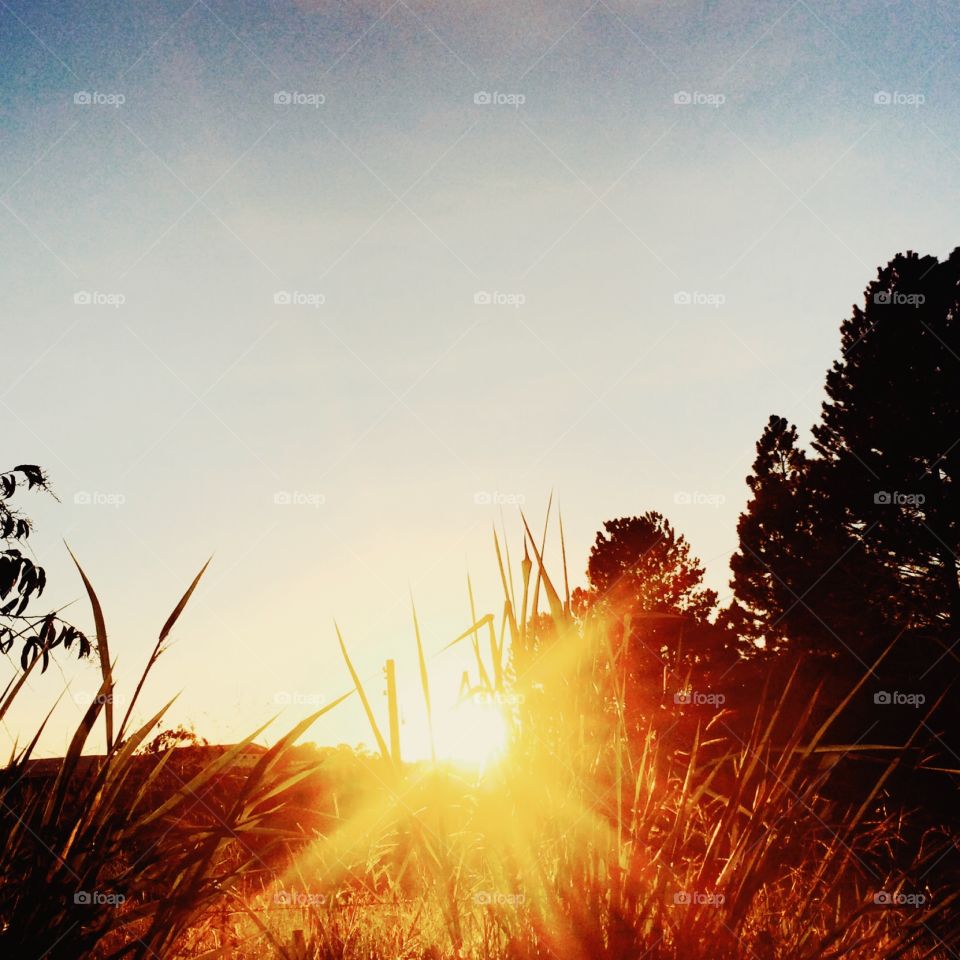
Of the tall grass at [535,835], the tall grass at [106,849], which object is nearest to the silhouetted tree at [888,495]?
the tall grass at [535,835]

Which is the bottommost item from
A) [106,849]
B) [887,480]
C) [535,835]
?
[535,835]

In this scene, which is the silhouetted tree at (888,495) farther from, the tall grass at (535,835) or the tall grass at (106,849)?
the tall grass at (106,849)

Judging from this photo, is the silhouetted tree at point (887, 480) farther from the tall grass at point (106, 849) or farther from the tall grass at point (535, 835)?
the tall grass at point (106, 849)

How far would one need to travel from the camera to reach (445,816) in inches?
77.9

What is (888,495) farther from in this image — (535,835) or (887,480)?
(535,835)

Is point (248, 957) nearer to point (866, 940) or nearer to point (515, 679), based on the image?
point (515, 679)

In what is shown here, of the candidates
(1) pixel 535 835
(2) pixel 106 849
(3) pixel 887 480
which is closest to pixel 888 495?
(3) pixel 887 480

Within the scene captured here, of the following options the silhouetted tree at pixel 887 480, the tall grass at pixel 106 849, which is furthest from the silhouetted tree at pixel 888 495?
the tall grass at pixel 106 849

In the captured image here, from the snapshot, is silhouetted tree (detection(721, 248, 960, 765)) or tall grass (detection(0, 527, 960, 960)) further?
silhouetted tree (detection(721, 248, 960, 765))

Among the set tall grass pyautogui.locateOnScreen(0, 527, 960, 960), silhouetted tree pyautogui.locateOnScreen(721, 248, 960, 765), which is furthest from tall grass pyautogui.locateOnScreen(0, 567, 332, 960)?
silhouetted tree pyautogui.locateOnScreen(721, 248, 960, 765)

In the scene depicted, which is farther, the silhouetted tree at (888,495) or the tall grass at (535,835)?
the silhouetted tree at (888,495)

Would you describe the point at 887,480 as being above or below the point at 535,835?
above

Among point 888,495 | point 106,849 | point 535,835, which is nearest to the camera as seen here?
point 106,849

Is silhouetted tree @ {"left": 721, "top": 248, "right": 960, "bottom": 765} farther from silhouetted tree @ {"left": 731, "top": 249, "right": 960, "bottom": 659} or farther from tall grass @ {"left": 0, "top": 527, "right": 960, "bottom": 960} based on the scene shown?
tall grass @ {"left": 0, "top": 527, "right": 960, "bottom": 960}
